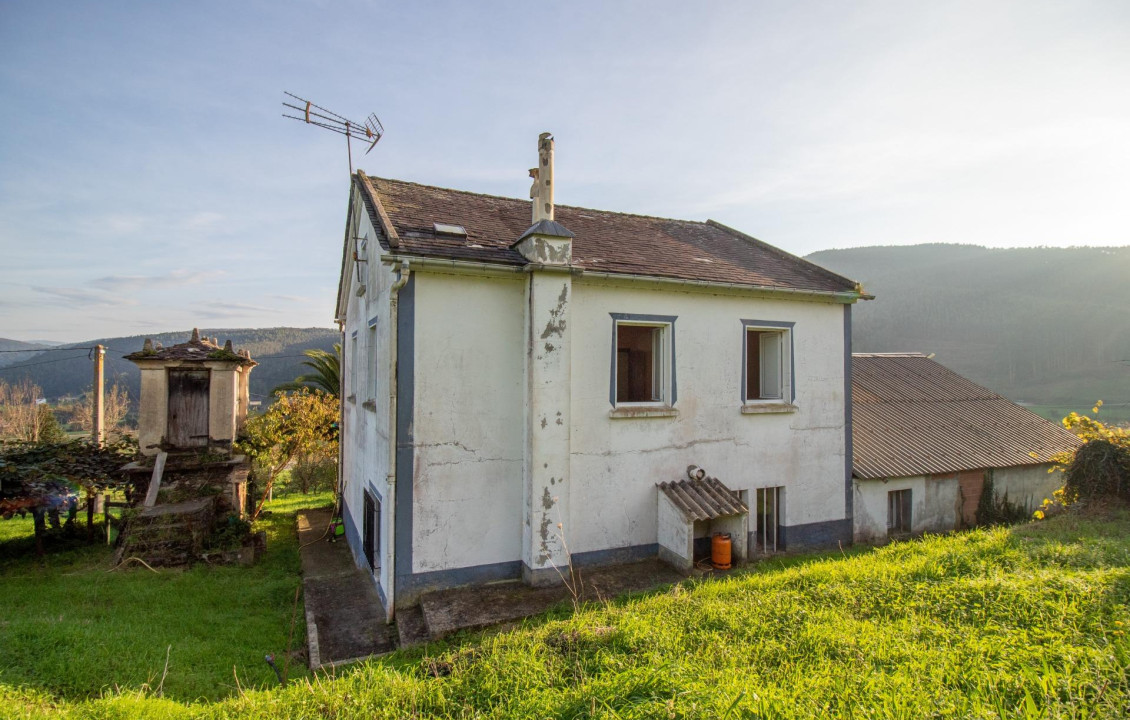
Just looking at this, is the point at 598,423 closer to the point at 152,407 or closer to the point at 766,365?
the point at 766,365

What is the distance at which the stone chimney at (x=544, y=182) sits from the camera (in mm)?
8891

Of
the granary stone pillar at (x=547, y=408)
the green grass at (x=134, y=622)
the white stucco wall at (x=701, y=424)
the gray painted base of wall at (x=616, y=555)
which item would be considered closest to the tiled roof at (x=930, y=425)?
the white stucco wall at (x=701, y=424)

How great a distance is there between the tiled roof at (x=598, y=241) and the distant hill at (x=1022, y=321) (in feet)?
151

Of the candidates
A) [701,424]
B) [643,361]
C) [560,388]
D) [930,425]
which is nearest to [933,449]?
[930,425]

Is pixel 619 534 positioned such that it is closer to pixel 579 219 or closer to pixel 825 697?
pixel 825 697

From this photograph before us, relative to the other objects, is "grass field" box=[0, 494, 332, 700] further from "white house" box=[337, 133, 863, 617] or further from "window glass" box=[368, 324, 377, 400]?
"window glass" box=[368, 324, 377, 400]

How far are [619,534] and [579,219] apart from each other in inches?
263

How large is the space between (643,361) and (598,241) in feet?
8.55

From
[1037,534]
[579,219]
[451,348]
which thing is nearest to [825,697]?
[451,348]

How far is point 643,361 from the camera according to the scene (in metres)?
11.0

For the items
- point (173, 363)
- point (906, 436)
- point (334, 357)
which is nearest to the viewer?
point (173, 363)

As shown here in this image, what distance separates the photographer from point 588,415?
896 centimetres

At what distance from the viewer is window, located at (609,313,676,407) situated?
9.42 m

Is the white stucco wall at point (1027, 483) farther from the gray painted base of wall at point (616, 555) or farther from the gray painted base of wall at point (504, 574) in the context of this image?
the gray painted base of wall at point (616, 555)
